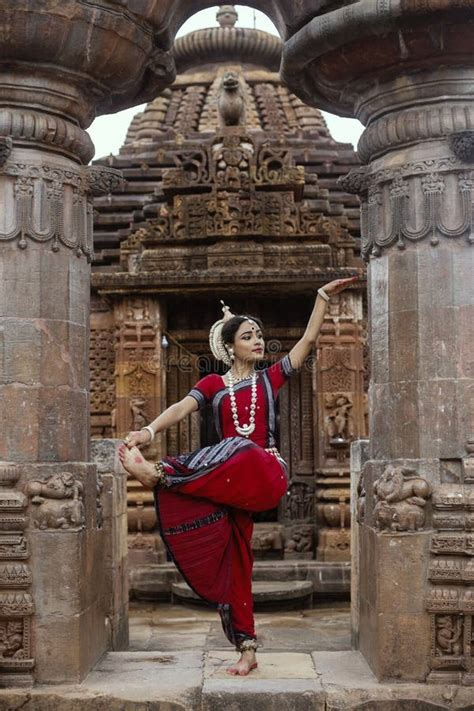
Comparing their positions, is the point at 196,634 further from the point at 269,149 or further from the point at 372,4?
the point at 269,149

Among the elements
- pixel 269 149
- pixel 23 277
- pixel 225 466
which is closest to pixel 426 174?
pixel 225 466

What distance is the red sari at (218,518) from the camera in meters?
5.21

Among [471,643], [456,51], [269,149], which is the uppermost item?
[269,149]

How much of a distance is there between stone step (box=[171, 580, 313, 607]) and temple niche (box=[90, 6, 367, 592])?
1.96ft

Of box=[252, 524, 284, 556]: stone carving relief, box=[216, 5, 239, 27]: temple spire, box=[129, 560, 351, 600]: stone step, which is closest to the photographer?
Answer: box=[129, 560, 351, 600]: stone step

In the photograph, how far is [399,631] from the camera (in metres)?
5.29

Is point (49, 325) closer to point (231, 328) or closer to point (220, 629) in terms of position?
point (231, 328)

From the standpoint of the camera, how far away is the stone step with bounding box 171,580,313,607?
10148 millimetres

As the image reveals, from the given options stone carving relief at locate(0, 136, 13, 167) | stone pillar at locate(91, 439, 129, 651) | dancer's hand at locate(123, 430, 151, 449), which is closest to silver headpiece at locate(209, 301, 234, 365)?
dancer's hand at locate(123, 430, 151, 449)

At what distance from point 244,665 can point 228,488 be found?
101cm

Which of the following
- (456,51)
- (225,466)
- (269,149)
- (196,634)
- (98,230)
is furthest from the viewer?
Answer: (98,230)

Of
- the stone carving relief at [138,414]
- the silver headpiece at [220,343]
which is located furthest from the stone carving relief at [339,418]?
the silver headpiece at [220,343]

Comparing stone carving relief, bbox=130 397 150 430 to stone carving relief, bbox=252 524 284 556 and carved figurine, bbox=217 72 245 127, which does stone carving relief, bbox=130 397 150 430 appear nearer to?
stone carving relief, bbox=252 524 284 556

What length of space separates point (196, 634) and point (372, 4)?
16.6 ft
